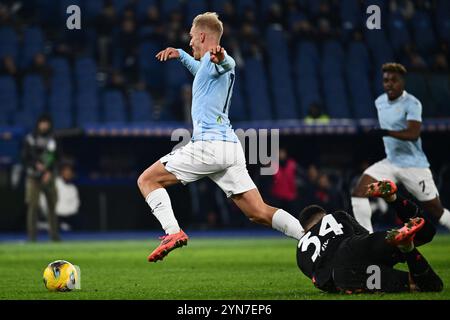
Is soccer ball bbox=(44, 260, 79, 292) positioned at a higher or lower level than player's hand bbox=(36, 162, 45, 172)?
lower

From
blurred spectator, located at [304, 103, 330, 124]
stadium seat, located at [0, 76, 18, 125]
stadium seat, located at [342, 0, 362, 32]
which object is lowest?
blurred spectator, located at [304, 103, 330, 124]

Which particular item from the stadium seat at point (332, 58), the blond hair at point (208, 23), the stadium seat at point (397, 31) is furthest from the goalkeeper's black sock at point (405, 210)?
the stadium seat at point (397, 31)

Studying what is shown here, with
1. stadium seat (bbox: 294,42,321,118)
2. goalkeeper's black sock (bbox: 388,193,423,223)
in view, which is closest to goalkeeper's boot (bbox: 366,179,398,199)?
goalkeeper's black sock (bbox: 388,193,423,223)

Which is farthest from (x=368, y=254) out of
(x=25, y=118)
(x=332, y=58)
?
(x=332, y=58)

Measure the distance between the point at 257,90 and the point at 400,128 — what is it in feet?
36.0

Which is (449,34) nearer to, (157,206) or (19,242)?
(19,242)

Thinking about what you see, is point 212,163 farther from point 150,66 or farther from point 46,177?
point 150,66

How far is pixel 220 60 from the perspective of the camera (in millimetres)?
8688

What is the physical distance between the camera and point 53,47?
949 inches

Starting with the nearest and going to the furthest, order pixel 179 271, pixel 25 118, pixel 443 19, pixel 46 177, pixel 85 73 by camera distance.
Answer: pixel 179 271 < pixel 46 177 < pixel 25 118 < pixel 85 73 < pixel 443 19

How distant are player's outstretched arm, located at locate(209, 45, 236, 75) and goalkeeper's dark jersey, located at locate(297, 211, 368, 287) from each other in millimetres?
1672

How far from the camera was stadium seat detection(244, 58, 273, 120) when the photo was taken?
A: 23.0 meters

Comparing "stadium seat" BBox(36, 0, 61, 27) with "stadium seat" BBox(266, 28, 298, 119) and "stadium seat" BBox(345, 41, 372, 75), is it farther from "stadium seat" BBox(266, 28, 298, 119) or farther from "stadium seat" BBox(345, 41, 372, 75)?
"stadium seat" BBox(345, 41, 372, 75)

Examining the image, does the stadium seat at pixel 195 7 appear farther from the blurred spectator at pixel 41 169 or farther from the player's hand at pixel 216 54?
the player's hand at pixel 216 54
